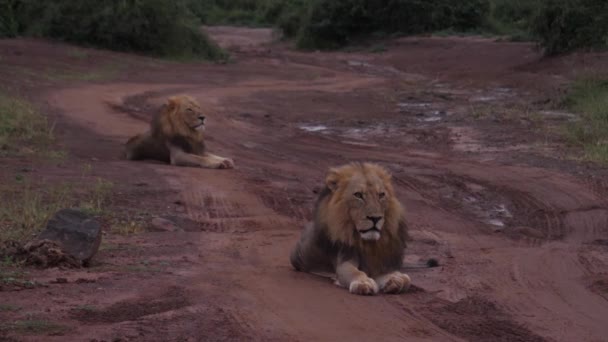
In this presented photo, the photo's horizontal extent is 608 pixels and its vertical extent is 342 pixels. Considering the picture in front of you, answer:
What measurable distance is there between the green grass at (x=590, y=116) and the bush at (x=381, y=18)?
23808mm

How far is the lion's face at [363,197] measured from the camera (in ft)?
23.6

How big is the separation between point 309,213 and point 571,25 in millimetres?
20767

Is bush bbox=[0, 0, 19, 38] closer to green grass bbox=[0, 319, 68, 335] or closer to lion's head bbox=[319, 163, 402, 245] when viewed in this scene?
lion's head bbox=[319, 163, 402, 245]

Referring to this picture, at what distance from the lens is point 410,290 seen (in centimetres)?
741

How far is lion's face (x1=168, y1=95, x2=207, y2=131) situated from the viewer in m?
13.9

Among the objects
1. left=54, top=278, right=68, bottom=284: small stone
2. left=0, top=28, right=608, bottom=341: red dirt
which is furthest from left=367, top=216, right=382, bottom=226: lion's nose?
left=54, top=278, right=68, bottom=284: small stone

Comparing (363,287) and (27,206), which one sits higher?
(363,287)

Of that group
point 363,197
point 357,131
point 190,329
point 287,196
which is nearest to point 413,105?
point 357,131

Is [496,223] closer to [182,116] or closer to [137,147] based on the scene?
[182,116]

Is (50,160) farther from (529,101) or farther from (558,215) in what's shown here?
(529,101)

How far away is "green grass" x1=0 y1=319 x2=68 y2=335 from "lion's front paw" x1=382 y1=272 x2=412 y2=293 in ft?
7.27

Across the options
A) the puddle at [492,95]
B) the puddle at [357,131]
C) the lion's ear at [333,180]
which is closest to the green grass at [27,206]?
the lion's ear at [333,180]

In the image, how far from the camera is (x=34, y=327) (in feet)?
19.3

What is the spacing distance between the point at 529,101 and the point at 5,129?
38.2 ft
